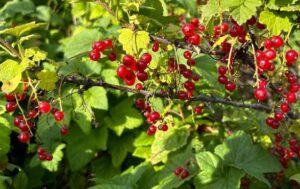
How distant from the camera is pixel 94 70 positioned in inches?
169

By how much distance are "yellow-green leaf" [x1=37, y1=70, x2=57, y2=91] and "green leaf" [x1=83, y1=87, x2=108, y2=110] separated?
1837 mm

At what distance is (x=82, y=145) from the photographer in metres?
4.42

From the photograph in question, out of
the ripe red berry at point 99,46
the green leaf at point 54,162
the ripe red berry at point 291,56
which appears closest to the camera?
the ripe red berry at point 291,56

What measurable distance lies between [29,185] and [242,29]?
2709 millimetres

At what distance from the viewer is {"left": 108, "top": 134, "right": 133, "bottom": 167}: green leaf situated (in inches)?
175

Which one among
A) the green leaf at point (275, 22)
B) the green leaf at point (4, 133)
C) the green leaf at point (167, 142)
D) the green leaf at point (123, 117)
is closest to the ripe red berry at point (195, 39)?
the green leaf at point (275, 22)

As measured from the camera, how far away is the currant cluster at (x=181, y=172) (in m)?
3.37

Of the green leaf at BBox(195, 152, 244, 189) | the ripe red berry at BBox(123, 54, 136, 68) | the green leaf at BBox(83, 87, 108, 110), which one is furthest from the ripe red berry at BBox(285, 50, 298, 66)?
the green leaf at BBox(83, 87, 108, 110)

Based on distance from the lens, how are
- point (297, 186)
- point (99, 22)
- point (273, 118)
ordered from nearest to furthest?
point (273, 118)
point (297, 186)
point (99, 22)

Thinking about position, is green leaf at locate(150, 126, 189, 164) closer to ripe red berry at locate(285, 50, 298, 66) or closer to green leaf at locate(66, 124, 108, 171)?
green leaf at locate(66, 124, 108, 171)

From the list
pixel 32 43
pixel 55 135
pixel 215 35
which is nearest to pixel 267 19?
pixel 215 35

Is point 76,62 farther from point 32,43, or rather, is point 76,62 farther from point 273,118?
point 273,118

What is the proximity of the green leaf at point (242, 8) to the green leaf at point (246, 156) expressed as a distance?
144 cm

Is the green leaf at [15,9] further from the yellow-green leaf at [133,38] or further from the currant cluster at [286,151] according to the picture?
the yellow-green leaf at [133,38]
